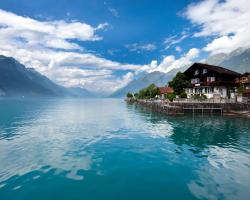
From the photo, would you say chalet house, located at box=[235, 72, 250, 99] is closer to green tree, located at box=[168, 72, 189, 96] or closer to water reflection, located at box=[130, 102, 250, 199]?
green tree, located at box=[168, 72, 189, 96]

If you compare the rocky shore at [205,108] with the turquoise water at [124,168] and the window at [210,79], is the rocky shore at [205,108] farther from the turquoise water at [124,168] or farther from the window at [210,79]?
the turquoise water at [124,168]

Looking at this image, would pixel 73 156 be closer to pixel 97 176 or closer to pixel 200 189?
pixel 97 176

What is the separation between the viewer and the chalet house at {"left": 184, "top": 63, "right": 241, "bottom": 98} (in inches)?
2643

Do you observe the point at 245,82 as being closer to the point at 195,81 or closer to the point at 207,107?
the point at 195,81

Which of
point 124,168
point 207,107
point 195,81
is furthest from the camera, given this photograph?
point 195,81

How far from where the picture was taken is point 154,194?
12867 millimetres

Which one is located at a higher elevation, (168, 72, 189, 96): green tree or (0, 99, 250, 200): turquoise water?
(168, 72, 189, 96): green tree

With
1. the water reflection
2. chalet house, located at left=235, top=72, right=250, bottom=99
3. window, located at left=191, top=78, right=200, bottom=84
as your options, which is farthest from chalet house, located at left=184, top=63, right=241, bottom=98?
the water reflection

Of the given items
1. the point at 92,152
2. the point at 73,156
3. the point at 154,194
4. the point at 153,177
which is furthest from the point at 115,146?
the point at 154,194

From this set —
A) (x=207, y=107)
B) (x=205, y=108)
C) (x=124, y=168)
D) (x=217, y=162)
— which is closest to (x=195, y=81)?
(x=207, y=107)

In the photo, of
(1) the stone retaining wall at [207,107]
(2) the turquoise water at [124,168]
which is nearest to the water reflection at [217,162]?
(2) the turquoise water at [124,168]

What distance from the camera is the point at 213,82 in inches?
2645

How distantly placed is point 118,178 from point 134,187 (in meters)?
1.94

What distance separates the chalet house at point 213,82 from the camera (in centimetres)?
6712
